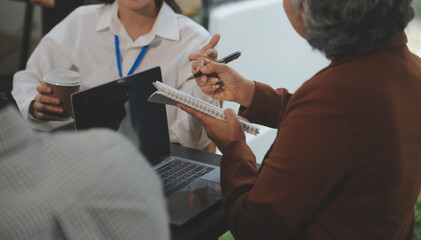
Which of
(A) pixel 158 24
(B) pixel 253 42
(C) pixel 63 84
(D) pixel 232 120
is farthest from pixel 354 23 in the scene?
(B) pixel 253 42

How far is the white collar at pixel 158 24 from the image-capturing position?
1938 mm

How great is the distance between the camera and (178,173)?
1483mm

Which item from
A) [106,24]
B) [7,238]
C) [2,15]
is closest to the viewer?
[7,238]

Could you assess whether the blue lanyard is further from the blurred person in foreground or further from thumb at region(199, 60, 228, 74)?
the blurred person in foreground

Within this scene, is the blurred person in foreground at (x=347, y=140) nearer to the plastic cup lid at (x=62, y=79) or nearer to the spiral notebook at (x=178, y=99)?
the spiral notebook at (x=178, y=99)

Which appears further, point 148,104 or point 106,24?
point 106,24

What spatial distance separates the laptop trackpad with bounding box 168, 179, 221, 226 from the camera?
1247mm

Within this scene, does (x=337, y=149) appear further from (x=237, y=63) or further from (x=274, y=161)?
(x=237, y=63)

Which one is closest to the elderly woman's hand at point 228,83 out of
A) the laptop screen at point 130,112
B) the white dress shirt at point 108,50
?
the laptop screen at point 130,112

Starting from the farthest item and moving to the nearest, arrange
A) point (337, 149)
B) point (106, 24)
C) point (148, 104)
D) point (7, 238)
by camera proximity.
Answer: point (106, 24) < point (148, 104) < point (337, 149) < point (7, 238)

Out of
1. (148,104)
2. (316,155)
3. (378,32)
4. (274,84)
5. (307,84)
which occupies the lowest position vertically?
(274,84)

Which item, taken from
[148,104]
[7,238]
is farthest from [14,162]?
[148,104]

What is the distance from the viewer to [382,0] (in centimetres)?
104

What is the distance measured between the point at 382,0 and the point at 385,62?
0.43 ft
